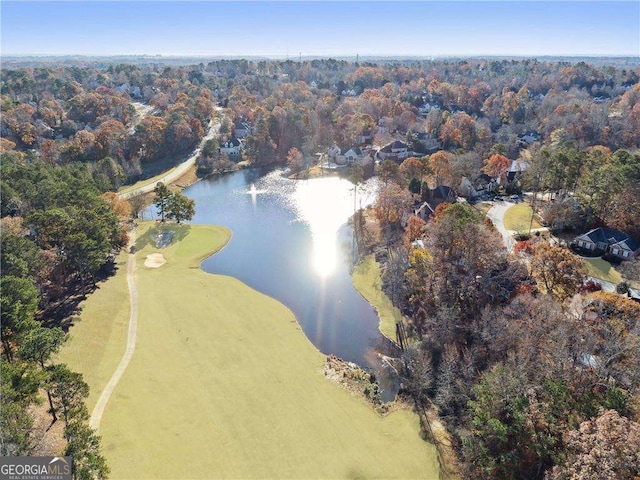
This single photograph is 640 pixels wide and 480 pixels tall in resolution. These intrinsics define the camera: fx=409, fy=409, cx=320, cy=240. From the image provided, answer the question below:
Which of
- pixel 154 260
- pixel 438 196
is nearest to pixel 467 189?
pixel 438 196

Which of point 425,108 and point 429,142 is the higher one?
point 425,108

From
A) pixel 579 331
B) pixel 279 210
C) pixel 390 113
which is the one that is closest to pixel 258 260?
pixel 279 210

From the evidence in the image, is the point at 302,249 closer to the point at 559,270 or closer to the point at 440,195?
the point at 440,195

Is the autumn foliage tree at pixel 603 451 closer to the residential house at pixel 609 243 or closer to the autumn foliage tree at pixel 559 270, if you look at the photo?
the autumn foliage tree at pixel 559 270

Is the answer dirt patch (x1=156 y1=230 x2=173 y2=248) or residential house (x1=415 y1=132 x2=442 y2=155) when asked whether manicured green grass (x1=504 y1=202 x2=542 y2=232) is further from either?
dirt patch (x1=156 y1=230 x2=173 y2=248)

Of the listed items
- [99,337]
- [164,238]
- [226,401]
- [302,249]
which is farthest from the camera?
[164,238]

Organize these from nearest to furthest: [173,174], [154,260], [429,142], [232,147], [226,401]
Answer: [226,401]
[154,260]
[173,174]
[429,142]
[232,147]
